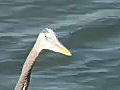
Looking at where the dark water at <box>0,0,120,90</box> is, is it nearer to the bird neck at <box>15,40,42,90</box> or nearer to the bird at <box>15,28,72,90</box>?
the bird neck at <box>15,40,42,90</box>

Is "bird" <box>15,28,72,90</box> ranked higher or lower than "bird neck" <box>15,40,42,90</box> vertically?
higher

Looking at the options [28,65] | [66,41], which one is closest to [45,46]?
[28,65]

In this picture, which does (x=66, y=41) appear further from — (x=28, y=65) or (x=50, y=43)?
(x=50, y=43)

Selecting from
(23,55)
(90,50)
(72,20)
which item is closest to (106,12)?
(72,20)

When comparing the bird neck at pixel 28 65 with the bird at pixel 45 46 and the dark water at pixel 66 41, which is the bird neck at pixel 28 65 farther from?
the dark water at pixel 66 41

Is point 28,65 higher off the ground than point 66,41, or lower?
higher

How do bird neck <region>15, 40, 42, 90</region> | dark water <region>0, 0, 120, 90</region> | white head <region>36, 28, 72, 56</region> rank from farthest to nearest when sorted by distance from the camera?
1. dark water <region>0, 0, 120, 90</region>
2. bird neck <region>15, 40, 42, 90</region>
3. white head <region>36, 28, 72, 56</region>

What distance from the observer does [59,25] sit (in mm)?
8625

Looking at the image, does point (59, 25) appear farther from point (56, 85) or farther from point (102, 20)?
point (56, 85)

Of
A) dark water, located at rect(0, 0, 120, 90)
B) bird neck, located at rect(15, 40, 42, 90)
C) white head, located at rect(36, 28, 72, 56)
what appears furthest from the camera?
dark water, located at rect(0, 0, 120, 90)

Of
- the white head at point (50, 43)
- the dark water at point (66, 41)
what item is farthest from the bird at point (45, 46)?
the dark water at point (66, 41)

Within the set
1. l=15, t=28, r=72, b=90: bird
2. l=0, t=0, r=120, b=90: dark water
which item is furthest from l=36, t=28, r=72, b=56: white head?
l=0, t=0, r=120, b=90: dark water

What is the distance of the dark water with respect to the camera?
23.8 feet

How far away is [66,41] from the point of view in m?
8.20
